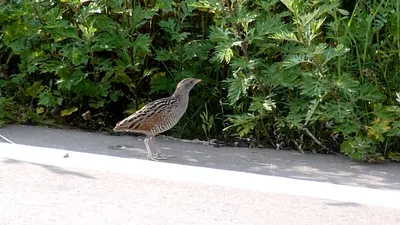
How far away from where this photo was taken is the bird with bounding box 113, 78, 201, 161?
7727mm

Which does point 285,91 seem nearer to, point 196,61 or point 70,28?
point 196,61

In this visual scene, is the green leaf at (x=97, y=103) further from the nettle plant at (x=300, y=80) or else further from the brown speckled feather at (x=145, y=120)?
the nettle plant at (x=300, y=80)

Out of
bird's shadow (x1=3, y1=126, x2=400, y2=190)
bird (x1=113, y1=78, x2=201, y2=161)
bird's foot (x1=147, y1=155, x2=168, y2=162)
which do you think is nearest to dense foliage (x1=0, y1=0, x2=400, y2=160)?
bird's shadow (x1=3, y1=126, x2=400, y2=190)

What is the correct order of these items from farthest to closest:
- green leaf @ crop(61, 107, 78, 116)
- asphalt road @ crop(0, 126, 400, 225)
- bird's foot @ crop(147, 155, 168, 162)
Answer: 1. green leaf @ crop(61, 107, 78, 116)
2. bird's foot @ crop(147, 155, 168, 162)
3. asphalt road @ crop(0, 126, 400, 225)

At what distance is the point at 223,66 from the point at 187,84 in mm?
630

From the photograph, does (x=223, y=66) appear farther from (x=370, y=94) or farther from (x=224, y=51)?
(x=370, y=94)

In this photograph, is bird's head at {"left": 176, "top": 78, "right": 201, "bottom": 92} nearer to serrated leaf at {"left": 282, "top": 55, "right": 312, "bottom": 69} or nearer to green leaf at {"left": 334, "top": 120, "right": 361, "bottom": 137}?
serrated leaf at {"left": 282, "top": 55, "right": 312, "bottom": 69}

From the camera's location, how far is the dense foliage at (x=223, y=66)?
24.1 ft

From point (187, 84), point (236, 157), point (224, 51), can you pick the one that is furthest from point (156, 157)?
point (224, 51)

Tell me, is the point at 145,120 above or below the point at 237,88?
below

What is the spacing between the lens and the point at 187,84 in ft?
26.6

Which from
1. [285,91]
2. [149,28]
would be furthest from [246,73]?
[149,28]

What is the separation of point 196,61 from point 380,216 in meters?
3.24

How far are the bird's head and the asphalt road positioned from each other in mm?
549
